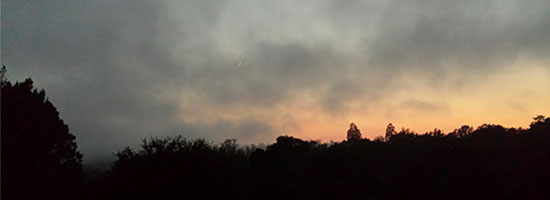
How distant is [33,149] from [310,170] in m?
20.6

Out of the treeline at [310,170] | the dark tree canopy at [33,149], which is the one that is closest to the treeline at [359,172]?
the treeline at [310,170]

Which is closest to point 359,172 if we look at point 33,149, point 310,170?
point 310,170

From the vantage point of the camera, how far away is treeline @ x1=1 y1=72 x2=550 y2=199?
2417cm

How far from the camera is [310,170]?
1190 inches

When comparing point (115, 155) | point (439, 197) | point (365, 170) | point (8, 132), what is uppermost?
point (8, 132)

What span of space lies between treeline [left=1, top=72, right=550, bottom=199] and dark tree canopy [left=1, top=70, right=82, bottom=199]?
92mm

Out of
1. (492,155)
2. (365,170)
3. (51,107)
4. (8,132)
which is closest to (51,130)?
(51,107)

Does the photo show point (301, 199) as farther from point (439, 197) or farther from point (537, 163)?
point (537, 163)

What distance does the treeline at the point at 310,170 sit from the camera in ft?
79.3

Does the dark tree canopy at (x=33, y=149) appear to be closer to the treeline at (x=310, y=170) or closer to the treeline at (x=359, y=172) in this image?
the treeline at (x=310, y=170)

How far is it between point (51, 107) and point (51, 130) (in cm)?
400

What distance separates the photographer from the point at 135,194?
1044 inches

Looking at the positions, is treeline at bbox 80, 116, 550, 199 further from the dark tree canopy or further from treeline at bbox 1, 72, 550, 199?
the dark tree canopy

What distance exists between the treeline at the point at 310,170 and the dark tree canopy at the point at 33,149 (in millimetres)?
92
